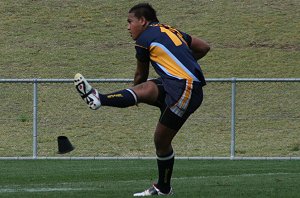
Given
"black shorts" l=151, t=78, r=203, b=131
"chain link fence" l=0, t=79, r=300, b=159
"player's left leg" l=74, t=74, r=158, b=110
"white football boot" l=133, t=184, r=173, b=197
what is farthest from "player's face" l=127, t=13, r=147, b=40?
"chain link fence" l=0, t=79, r=300, b=159

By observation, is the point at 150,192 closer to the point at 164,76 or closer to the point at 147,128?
the point at 164,76

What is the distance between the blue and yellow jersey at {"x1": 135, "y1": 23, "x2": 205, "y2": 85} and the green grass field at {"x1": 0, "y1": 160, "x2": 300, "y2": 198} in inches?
49.7

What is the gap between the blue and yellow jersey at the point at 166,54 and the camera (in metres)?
8.95

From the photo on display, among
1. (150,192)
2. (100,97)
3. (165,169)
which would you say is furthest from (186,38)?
(150,192)

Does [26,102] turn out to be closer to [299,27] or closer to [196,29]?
[196,29]

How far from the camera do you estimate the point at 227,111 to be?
20328mm

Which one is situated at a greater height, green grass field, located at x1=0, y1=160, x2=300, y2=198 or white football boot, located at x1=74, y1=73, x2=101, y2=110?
white football boot, located at x1=74, y1=73, x2=101, y2=110

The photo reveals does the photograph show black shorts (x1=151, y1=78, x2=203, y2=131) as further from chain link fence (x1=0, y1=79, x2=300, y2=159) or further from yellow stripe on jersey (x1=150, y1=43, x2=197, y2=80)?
chain link fence (x1=0, y1=79, x2=300, y2=159)

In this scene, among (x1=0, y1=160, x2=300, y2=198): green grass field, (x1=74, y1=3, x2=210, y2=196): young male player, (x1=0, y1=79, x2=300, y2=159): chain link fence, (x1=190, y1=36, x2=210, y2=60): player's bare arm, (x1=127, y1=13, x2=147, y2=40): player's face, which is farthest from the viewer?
(x1=0, y1=79, x2=300, y2=159): chain link fence

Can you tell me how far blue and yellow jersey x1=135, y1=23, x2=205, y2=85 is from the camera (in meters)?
8.95

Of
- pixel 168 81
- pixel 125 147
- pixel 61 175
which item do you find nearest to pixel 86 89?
pixel 168 81

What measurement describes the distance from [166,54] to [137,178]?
3499 millimetres

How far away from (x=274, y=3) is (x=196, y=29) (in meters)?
4.32

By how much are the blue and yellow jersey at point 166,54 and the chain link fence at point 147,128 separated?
838 cm
